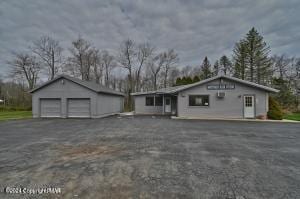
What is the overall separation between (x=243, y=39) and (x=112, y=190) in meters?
32.6

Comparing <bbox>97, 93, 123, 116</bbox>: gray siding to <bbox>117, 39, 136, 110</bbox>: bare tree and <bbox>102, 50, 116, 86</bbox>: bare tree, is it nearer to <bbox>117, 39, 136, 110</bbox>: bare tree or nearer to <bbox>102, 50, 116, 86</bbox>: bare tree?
<bbox>117, 39, 136, 110</bbox>: bare tree

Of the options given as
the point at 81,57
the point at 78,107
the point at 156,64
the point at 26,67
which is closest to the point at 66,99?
the point at 78,107

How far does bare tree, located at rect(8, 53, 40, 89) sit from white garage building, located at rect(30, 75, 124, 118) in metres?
17.8

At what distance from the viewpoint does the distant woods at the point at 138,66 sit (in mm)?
26078

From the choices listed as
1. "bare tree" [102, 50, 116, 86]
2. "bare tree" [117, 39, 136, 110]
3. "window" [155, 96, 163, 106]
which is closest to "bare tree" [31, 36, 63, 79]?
"bare tree" [102, 50, 116, 86]

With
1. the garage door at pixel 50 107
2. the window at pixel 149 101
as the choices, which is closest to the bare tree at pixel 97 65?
the garage door at pixel 50 107

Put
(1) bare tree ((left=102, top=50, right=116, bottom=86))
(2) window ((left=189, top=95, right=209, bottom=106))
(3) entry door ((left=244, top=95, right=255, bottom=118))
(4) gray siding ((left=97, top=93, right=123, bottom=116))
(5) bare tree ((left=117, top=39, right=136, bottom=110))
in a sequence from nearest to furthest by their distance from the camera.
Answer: (3) entry door ((left=244, top=95, right=255, bottom=118)) < (2) window ((left=189, top=95, right=209, bottom=106)) < (4) gray siding ((left=97, top=93, right=123, bottom=116)) < (5) bare tree ((left=117, top=39, right=136, bottom=110)) < (1) bare tree ((left=102, top=50, right=116, bottom=86))

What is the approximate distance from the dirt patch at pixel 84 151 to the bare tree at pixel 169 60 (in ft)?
98.5

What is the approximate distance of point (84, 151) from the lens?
4930mm

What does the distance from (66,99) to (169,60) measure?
24047 millimetres

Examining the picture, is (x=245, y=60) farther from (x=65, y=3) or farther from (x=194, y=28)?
(x=65, y=3)

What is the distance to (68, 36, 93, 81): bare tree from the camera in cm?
2917

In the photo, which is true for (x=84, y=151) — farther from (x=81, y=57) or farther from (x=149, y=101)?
(x=81, y=57)

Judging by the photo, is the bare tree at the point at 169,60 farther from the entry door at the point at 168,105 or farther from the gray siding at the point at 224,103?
the gray siding at the point at 224,103
